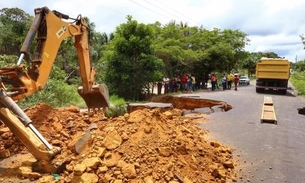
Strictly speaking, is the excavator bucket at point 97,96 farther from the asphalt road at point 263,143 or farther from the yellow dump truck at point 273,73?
the yellow dump truck at point 273,73

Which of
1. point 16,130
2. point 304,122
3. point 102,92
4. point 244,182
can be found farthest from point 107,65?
point 244,182

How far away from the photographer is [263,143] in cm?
746

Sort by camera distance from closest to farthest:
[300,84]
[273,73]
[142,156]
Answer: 1. [142,156]
2. [273,73]
3. [300,84]

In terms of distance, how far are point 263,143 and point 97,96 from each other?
485 centimetres

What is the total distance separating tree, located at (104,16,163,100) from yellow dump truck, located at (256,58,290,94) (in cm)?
775

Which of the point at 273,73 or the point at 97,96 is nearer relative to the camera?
the point at 97,96

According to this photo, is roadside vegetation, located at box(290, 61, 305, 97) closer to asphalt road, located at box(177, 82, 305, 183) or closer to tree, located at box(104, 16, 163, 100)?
tree, located at box(104, 16, 163, 100)

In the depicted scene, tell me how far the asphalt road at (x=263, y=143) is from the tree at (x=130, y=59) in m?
8.13

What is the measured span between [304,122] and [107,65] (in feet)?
41.0

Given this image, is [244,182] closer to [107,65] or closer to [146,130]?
[146,130]

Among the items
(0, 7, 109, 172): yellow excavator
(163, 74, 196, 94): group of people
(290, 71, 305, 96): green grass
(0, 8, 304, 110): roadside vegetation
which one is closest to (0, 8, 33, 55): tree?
(0, 8, 304, 110): roadside vegetation

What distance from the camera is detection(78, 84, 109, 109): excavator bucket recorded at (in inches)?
341

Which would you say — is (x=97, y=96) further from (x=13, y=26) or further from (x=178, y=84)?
(x=13, y=26)

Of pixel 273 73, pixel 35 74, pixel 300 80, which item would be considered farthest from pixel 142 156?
pixel 300 80
